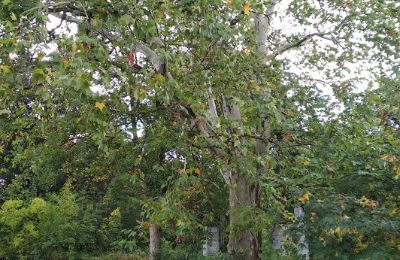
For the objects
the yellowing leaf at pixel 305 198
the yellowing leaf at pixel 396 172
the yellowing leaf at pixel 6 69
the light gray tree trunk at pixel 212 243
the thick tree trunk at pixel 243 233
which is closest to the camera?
the yellowing leaf at pixel 6 69

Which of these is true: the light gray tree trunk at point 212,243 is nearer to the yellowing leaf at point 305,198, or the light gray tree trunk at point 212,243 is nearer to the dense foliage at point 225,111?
the dense foliage at point 225,111

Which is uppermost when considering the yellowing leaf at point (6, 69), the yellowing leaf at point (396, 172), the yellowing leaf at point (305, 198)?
the yellowing leaf at point (6, 69)

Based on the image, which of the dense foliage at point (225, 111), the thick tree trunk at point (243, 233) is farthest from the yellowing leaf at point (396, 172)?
the thick tree trunk at point (243, 233)

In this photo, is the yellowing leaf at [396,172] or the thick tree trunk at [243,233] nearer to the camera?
the yellowing leaf at [396,172]

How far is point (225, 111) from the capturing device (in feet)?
25.5

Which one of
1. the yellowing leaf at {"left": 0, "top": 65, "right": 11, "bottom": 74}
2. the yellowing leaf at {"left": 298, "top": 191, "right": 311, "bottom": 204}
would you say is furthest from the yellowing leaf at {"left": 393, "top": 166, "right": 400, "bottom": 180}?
the yellowing leaf at {"left": 0, "top": 65, "right": 11, "bottom": 74}

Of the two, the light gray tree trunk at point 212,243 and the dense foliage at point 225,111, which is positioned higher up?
the dense foliage at point 225,111

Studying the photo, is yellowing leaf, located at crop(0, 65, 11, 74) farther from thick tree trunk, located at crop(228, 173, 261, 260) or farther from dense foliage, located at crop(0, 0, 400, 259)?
thick tree trunk, located at crop(228, 173, 261, 260)

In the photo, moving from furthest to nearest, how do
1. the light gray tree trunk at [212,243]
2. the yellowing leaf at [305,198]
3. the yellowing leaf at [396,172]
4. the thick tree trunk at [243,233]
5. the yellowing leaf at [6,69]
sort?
1. the light gray tree trunk at [212,243]
2. the thick tree trunk at [243,233]
3. the yellowing leaf at [305,198]
4. the yellowing leaf at [396,172]
5. the yellowing leaf at [6,69]

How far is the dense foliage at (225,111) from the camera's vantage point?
421cm

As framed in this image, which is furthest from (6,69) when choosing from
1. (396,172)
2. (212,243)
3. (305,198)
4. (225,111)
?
(212,243)

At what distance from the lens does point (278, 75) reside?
23.8 ft

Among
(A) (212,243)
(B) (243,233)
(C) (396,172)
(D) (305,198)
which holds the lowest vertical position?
(A) (212,243)

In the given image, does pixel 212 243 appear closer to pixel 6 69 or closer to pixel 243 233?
pixel 243 233
